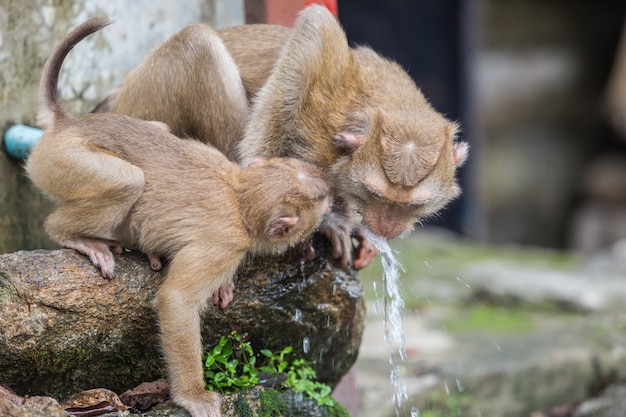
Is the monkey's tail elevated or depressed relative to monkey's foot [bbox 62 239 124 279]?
elevated

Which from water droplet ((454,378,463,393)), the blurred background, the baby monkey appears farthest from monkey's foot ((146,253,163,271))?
the blurred background

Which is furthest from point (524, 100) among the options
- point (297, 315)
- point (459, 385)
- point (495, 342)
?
point (297, 315)

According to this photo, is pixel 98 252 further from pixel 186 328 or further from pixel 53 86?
pixel 53 86

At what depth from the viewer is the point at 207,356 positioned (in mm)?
5227

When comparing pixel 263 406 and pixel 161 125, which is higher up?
pixel 161 125

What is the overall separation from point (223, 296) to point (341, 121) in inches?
46.7

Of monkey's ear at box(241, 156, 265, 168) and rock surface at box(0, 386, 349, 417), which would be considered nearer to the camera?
rock surface at box(0, 386, 349, 417)

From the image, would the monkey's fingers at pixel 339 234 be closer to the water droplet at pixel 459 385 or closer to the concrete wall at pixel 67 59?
the concrete wall at pixel 67 59

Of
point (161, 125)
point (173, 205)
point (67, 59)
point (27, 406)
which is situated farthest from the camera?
point (67, 59)

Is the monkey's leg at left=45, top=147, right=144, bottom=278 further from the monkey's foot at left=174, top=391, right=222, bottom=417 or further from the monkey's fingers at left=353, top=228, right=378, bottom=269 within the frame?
the monkey's fingers at left=353, top=228, right=378, bottom=269

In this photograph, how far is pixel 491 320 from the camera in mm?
9438

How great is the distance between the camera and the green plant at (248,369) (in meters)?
5.21

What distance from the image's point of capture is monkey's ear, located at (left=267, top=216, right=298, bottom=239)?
494cm

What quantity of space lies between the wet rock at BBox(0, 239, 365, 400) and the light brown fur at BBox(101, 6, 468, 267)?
34cm
